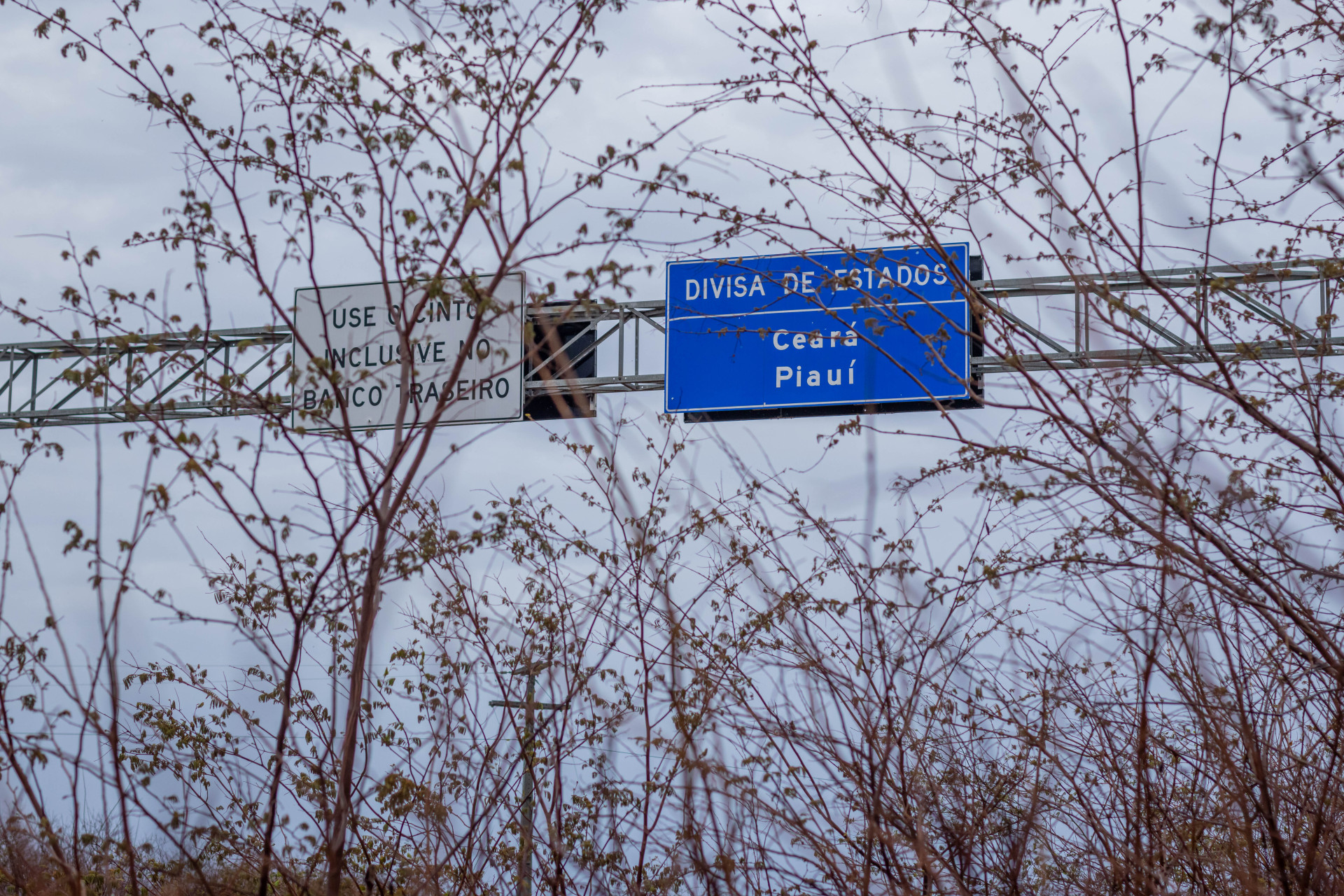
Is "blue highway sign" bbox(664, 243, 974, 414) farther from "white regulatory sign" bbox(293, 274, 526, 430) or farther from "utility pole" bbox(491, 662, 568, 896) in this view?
"utility pole" bbox(491, 662, 568, 896)

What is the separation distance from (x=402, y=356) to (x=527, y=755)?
5.23 feet

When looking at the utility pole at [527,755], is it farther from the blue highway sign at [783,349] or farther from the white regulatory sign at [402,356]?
the blue highway sign at [783,349]

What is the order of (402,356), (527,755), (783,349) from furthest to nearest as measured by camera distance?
(783,349), (527,755), (402,356)

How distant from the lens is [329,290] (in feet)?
40.2

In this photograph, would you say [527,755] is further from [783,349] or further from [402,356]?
[783,349]

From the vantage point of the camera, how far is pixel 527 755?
4398mm

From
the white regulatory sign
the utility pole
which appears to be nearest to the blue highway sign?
the white regulatory sign

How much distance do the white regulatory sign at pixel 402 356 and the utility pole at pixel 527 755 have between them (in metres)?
0.91

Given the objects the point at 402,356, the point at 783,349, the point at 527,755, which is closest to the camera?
the point at 402,356

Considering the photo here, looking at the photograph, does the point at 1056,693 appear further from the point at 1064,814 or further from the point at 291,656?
the point at 291,656

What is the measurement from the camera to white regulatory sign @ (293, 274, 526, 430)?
336 centimetres

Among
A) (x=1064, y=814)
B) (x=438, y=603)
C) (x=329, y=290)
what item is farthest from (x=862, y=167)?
(x=329, y=290)

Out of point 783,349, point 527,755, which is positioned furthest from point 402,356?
point 783,349

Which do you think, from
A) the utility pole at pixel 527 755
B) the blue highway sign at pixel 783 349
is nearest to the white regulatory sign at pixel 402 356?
the utility pole at pixel 527 755
